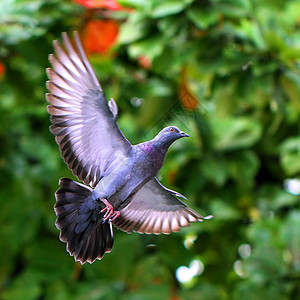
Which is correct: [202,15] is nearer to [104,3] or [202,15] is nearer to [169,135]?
[104,3]

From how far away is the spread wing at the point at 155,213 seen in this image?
43cm

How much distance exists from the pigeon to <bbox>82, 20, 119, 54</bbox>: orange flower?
1092 mm

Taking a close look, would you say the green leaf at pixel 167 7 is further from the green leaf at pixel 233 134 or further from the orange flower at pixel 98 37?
the green leaf at pixel 233 134

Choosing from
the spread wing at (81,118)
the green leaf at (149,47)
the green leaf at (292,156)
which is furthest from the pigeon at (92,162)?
the green leaf at (292,156)

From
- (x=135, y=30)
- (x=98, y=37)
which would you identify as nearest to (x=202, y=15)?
(x=135, y=30)

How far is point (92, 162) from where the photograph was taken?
403 millimetres

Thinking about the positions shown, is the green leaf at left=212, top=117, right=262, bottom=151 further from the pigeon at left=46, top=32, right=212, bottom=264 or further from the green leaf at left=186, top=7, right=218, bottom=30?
the pigeon at left=46, top=32, right=212, bottom=264

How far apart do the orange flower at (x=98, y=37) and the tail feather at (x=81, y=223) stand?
44.3 inches

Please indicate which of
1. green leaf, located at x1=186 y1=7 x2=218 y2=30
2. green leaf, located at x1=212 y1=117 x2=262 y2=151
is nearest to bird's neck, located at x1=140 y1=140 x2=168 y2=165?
green leaf, located at x1=186 y1=7 x2=218 y2=30

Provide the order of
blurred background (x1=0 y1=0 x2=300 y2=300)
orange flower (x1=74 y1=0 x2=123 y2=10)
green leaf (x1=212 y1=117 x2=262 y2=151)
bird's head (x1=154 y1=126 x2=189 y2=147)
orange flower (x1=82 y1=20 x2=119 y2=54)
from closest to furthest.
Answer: bird's head (x1=154 y1=126 x2=189 y2=147) < orange flower (x1=74 y1=0 x2=123 y2=10) < blurred background (x1=0 y1=0 x2=300 y2=300) < orange flower (x1=82 y1=20 x2=119 y2=54) < green leaf (x1=212 y1=117 x2=262 y2=151)

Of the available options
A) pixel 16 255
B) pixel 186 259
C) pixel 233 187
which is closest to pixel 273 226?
pixel 233 187

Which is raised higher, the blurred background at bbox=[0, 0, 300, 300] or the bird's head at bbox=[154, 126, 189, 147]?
the bird's head at bbox=[154, 126, 189, 147]

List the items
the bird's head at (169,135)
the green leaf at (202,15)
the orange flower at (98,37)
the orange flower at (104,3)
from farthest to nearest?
1. the orange flower at (98,37)
2. the orange flower at (104,3)
3. the green leaf at (202,15)
4. the bird's head at (169,135)

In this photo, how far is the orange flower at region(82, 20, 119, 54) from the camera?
4.95 ft
